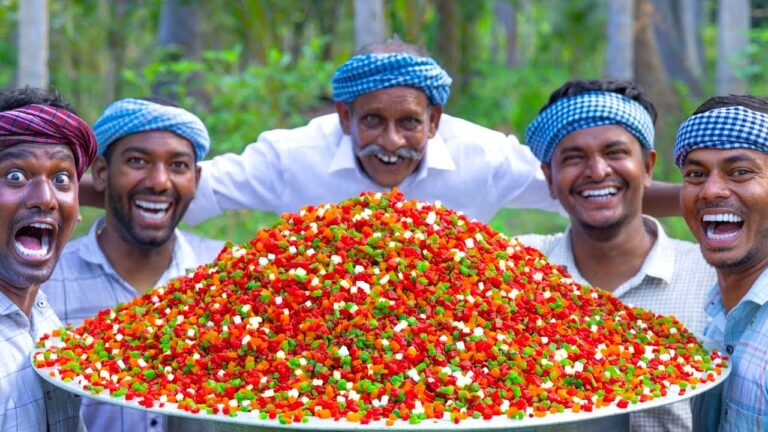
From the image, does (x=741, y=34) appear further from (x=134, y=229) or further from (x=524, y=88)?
(x=134, y=229)

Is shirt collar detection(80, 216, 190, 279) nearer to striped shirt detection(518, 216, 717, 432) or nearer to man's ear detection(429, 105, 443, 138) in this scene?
man's ear detection(429, 105, 443, 138)

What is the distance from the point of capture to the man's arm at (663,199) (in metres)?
3.49

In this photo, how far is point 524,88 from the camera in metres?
16.8

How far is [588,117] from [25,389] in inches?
74.4

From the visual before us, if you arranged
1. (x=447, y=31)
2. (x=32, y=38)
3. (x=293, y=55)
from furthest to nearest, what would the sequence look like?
(x=293, y=55) < (x=447, y=31) < (x=32, y=38)

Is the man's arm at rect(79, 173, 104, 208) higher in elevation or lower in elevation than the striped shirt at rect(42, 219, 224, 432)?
higher

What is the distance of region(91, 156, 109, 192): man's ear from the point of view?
3330 millimetres

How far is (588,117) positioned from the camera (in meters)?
3.05

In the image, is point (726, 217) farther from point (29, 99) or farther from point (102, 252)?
point (102, 252)

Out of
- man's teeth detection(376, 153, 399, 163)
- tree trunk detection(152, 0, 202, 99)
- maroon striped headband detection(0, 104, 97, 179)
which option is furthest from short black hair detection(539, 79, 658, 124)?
tree trunk detection(152, 0, 202, 99)

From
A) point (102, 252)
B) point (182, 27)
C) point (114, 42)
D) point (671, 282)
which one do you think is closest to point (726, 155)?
point (671, 282)

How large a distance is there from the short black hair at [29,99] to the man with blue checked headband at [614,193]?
1555 millimetres

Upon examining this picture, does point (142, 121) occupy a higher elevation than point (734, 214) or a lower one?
higher

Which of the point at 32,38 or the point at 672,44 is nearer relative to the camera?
the point at 32,38
